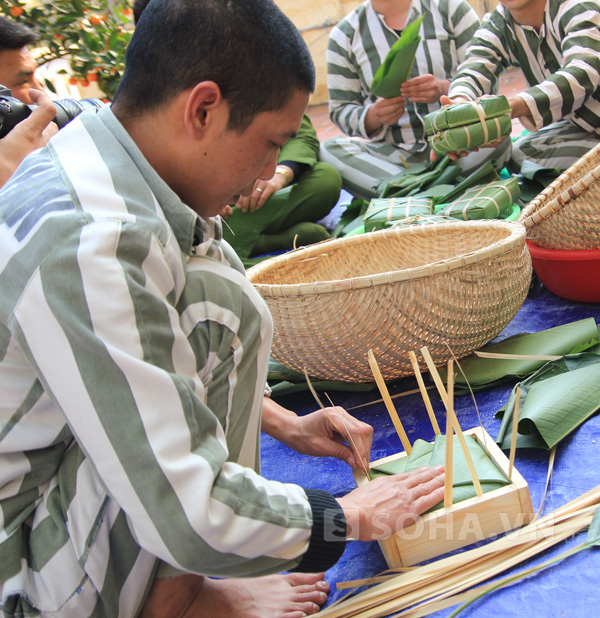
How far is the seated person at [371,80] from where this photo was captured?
8.62 feet

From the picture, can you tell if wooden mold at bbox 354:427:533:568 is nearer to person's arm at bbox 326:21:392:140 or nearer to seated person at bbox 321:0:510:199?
seated person at bbox 321:0:510:199

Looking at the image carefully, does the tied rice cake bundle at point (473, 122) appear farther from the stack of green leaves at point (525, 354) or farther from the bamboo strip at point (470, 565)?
the bamboo strip at point (470, 565)

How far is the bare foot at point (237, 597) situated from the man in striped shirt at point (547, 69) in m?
1.62

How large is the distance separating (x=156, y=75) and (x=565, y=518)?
29.8 inches

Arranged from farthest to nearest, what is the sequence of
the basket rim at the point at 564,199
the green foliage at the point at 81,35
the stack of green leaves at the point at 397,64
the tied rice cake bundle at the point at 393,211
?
the green foliage at the point at 81,35 < the stack of green leaves at the point at 397,64 < the tied rice cake bundle at the point at 393,211 < the basket rim at the point at 564,199

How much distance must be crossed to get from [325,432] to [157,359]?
0.50 m

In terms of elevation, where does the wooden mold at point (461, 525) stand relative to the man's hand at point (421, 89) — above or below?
below

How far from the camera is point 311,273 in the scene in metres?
1.57

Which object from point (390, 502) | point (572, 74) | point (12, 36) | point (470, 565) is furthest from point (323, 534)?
point (12, 36)

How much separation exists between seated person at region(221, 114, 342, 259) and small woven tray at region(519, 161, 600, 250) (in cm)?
99

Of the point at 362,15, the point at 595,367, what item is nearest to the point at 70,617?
the point at 595,367

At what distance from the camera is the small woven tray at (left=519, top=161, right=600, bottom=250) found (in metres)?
1.40

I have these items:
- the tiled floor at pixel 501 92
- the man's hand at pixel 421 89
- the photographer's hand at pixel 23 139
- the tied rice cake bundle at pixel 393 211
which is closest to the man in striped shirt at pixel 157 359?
the photographer's hand at pixel 23 139

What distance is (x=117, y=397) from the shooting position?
23.3 inches
